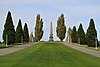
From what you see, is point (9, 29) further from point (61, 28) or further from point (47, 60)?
point (47, 60)

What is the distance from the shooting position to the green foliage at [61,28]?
12719 centimetres

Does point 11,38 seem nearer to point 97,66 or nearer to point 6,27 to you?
point 6,27

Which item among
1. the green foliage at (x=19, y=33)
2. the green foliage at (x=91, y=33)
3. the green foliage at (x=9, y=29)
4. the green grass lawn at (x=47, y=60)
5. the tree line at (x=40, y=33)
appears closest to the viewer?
the green grass lawn at (x=47, y=60)

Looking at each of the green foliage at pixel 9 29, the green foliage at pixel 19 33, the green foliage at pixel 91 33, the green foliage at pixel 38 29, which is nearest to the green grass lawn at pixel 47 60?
the green foliage at pixel 91 33

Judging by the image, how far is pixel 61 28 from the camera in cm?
12925

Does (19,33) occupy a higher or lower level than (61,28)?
lower

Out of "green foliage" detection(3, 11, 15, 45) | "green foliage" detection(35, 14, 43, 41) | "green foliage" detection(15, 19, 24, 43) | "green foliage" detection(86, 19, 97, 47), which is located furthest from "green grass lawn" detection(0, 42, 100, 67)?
"green foliage" detection(35, 14, 43, 41)

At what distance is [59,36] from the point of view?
12750 centimetres

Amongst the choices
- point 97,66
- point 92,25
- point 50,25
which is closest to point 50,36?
point 50,25

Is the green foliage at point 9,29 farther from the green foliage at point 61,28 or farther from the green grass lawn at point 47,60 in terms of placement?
the green foliage at point 61,28

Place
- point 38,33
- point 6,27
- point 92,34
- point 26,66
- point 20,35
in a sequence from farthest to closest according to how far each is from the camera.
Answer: point 38,33 → point 20,35 → point 6,27 → point 92,34 → point 26,66

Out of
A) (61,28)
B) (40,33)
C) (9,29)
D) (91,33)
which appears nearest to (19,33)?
(9,29)

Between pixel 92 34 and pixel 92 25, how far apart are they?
2165 millimetres

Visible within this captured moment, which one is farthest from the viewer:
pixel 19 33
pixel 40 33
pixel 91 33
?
pixel 40 33
